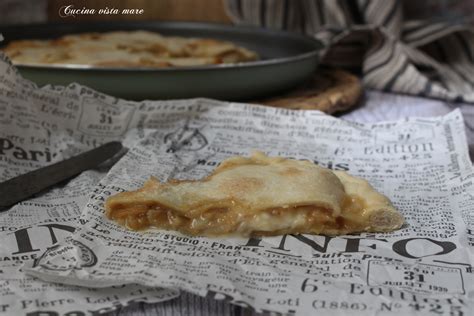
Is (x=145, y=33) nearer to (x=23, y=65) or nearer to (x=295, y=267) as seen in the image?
(x=23, y=65)

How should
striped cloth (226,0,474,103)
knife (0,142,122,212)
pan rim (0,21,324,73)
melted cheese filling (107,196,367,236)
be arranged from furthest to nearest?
striped cloth (226,0,474,103) → pan rim (0,21,324,73) → knife (0,142,122,212) → melted cheese filling (107,196,367,236)

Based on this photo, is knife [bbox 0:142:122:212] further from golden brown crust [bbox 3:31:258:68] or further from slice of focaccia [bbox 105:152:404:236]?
golden brown crust [bbox 3:31:258:68]

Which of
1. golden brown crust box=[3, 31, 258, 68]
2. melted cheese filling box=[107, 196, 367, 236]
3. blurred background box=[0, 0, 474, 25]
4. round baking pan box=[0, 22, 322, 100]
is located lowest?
melted cheese filling box=[107, 196, 367, 236]

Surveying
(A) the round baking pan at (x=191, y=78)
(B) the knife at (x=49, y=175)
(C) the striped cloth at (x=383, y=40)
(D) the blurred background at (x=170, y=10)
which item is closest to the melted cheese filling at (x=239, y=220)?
(B) the knife at (x=49, y=175)

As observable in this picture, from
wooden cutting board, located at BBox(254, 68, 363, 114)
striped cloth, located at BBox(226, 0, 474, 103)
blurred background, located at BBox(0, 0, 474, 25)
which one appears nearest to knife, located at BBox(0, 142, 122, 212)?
wooden cutting board, located at BBox(254, 68, 363, 114)

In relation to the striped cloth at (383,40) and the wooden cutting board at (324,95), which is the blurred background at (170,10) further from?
the wooden cutting board at (324,95)

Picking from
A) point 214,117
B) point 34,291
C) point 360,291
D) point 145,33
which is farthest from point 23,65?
point 360,291
